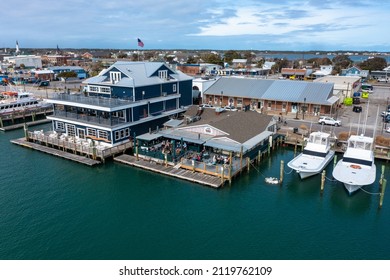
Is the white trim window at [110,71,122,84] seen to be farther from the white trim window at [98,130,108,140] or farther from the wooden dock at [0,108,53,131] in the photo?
the wooden dock at [0,108,53,131]

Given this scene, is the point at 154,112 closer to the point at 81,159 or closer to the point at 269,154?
the point at 81,159

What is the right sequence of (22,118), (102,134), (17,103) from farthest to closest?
(17,103), (22,118), (102,134)

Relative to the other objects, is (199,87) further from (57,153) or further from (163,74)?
(57,153)

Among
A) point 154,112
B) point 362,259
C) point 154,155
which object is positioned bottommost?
point 362,259

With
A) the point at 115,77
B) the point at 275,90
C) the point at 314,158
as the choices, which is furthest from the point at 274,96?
the point at 115,77

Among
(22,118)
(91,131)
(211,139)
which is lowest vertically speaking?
(22,118)

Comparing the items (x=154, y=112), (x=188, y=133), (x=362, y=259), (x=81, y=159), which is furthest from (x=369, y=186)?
(x=81, y=159)

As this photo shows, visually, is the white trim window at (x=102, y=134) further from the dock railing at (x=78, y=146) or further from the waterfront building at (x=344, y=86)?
the waterfront building at (x=344, y=86)
